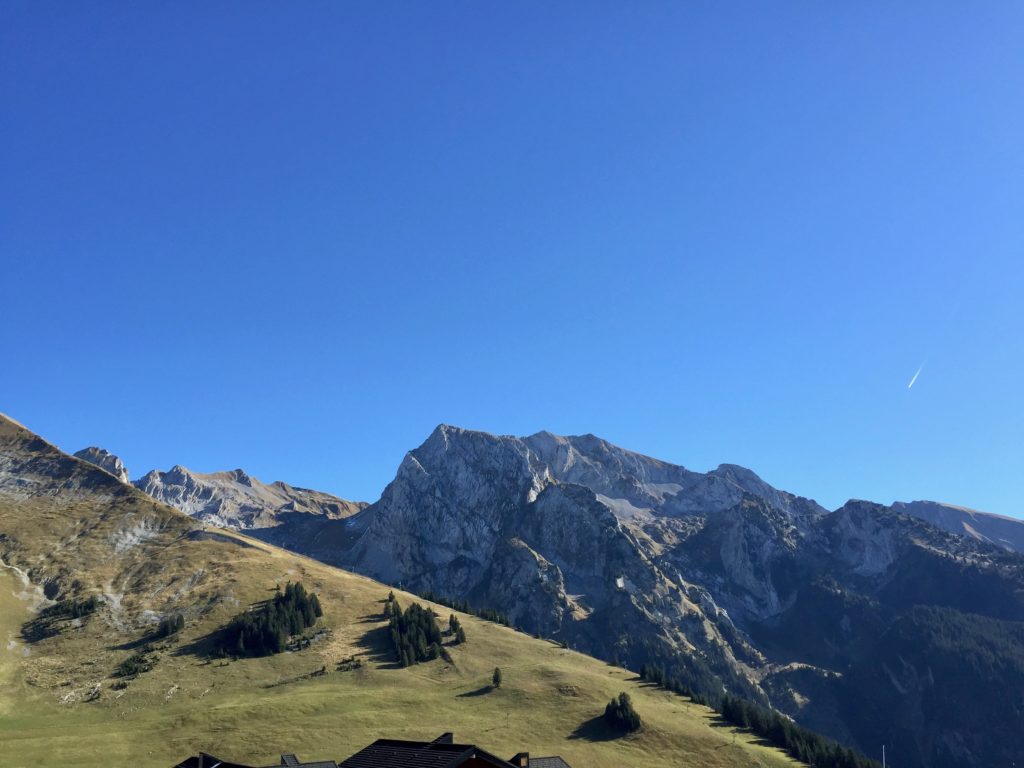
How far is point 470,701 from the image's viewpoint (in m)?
140

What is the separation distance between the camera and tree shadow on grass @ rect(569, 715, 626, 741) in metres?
126

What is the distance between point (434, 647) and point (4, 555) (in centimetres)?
11711

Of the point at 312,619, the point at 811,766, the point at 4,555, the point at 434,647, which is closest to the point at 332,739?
the point at 434,647

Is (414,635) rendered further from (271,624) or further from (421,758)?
(421,758)

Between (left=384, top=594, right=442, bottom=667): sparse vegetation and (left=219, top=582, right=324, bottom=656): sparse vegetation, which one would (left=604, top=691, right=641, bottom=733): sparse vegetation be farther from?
(left=219, top=582, right=324, bottom=656): sparse vegetation

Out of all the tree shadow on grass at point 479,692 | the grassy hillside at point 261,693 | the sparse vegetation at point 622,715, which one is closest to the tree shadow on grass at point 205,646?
the grassy hillside at point 261,693

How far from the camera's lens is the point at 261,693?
140 metres

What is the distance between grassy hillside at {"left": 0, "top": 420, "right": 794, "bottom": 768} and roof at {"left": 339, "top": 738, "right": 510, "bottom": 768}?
48069 mm

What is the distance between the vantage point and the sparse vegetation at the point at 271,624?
16225 cm

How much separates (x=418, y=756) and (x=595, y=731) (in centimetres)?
7961

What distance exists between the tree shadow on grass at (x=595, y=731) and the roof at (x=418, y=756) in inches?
2749

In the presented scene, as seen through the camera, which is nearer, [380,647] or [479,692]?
[479,692]

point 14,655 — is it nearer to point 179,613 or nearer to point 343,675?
point 179,613

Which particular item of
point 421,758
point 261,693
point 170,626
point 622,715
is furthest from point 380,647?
point 421,758
